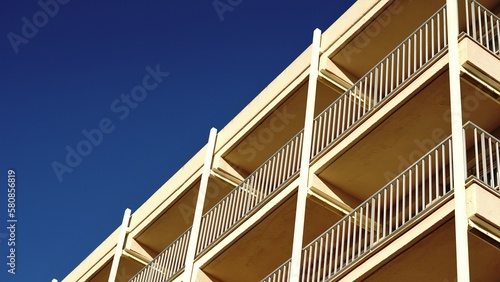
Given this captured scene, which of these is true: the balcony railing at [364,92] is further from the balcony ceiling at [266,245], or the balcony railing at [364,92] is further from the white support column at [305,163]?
the balcony ceiling at [266,245]

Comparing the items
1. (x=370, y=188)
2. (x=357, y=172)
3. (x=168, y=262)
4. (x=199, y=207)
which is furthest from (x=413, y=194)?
(x=168, y=262)

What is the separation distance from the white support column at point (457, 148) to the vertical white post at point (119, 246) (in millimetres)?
12044

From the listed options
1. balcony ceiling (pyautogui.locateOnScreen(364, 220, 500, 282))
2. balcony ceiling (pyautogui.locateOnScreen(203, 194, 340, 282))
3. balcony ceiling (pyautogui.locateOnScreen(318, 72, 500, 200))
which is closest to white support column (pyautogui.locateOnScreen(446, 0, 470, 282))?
balcony ceiling (pyautogui.locateOnScreen(364, 220, 500, 282))

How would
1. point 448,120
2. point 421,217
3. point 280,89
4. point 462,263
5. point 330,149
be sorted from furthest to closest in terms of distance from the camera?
point 280,89
point 330,149
point 448,120
point 421,217
point 462,263

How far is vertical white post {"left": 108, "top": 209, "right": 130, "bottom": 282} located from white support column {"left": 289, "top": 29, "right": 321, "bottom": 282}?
7751 mm

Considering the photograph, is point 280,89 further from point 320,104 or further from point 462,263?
A: point 462,263

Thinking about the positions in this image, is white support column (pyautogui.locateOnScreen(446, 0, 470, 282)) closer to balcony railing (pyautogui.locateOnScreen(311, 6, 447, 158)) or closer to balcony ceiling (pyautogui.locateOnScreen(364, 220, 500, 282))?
balcony ceiling (pyautogui.locateOnScreen(364, 220, 500, 282))

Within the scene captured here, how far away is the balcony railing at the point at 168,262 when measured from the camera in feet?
74.9

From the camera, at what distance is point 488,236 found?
13.7 meters

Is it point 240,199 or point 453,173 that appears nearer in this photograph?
point 453,173

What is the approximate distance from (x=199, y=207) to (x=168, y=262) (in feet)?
7.88

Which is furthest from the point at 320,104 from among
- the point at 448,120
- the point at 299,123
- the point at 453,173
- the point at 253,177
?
the point at 453,173

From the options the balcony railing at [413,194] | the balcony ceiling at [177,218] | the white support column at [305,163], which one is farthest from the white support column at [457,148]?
the balcony ceiling at [177,218]

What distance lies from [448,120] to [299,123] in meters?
5.48
